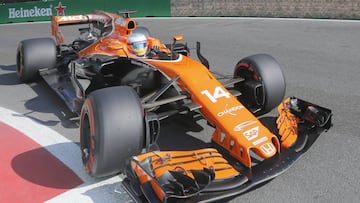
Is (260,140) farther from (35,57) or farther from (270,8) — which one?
(270,8)

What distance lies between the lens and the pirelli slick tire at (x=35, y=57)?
258 inches

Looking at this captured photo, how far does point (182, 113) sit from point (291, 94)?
2351mm

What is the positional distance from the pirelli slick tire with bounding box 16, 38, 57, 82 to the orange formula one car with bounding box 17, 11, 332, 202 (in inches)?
52.0

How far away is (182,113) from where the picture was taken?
13.5 feet

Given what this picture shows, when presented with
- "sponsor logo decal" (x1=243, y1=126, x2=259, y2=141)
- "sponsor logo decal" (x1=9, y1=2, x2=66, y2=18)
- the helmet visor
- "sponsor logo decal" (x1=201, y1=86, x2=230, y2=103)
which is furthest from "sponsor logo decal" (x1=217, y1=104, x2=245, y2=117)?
→ "sponsor logo decal" (x1=9, y1=2, x2=66, y2=18)

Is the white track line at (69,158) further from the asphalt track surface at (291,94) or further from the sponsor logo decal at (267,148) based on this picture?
the sponsor logo decal at (267,148)

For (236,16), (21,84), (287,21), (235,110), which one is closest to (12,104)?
(21,84)

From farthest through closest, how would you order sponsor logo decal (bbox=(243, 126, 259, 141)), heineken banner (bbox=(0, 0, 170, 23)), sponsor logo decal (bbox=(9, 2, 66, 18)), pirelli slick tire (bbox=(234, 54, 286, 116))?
sponsor logo decal (bbox=(9, 2, 66, 18)) → heineken banner (bbox=(0, 0, 170, 23)) → pirelli slick tire (bbox=(234, 54, 286, 116)) → sponsor logo decal (bbox=(243, 126, 259, 141))

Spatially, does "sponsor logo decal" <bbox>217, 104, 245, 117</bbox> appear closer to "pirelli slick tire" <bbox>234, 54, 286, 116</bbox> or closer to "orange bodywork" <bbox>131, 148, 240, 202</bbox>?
"orange bodywork" <bbox>131, 148, 240, 202</bbox>

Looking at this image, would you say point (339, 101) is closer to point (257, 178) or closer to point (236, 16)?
point (257, 178)

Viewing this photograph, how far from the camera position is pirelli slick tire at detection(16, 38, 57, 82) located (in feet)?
21.5

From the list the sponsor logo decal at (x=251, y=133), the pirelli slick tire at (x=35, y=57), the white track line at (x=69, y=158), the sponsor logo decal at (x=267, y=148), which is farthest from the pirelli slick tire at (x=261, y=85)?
the pirelli slick tire at (x=35, y=57)

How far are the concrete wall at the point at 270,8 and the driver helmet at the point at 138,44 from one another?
459 inches

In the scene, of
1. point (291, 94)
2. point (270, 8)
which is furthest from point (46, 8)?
point (291, 94)
